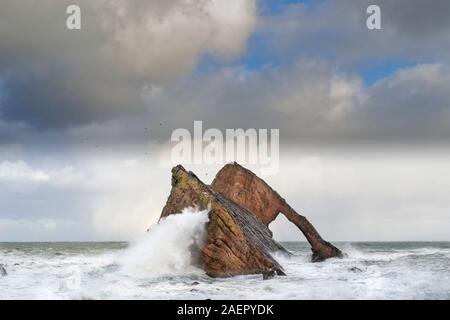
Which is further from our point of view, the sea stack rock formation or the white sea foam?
the sea stack rock formation

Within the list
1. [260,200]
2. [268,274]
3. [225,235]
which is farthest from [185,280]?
[260,200]

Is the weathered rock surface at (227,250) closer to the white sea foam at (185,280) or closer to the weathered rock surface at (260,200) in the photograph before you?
the white sea foam at (185,280)

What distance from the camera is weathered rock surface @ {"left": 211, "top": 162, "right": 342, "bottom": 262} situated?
4036 cm

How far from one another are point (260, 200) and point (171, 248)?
47.5 feet

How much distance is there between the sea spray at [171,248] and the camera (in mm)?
26656

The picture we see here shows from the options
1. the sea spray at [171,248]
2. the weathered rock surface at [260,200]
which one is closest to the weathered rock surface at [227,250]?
the sea spray at [171,248]

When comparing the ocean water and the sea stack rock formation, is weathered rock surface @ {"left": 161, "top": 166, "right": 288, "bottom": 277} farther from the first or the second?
the ocean water

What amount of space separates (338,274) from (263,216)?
14.0 m

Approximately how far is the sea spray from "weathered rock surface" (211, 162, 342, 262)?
1224cm

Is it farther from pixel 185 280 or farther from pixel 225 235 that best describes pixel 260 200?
pixel 185 280

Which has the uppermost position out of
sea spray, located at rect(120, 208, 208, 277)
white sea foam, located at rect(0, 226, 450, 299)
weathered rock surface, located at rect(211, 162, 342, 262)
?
weathered rock surface, located at rect(211, 162, 342, 262)

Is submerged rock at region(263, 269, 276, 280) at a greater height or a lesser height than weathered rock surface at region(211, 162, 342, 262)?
lesser

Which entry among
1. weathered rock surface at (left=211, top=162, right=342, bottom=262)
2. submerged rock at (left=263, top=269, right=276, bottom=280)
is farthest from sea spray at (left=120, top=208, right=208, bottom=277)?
weathered rock surface at (left=211, top=162, right=342, bottom=262)
